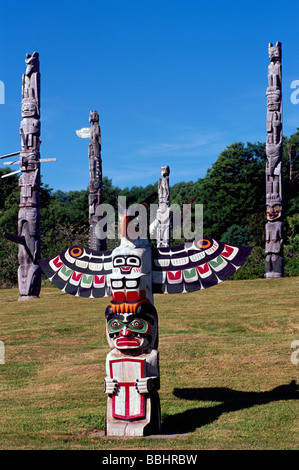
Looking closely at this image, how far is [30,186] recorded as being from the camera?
22.9m

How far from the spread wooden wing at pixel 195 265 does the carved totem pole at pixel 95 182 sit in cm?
1939

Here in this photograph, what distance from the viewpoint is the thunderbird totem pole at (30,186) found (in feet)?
73.9

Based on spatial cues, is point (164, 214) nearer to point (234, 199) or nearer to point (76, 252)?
point (234, 199)

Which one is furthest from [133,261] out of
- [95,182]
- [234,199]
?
[234,199]

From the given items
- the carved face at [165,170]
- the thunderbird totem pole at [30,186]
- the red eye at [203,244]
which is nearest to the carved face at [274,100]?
the thunderbird totem pole at [30,186]

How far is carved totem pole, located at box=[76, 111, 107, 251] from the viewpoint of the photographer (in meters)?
30.0

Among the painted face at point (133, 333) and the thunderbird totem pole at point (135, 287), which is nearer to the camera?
the thunderbird totem pole at point (135, 287)

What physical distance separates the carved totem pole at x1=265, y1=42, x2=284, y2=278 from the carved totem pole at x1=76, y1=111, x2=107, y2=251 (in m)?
8.64

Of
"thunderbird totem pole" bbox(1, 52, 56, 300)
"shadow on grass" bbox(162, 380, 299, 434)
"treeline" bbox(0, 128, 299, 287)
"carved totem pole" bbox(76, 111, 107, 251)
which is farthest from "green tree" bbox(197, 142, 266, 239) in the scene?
"shadow on grass" bbox(162, 380, 299, 434)

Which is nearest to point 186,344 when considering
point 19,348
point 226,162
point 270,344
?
point 270,344

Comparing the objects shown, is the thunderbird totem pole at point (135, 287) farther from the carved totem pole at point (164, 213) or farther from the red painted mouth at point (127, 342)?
the carved totem pole at point (164, 213)
